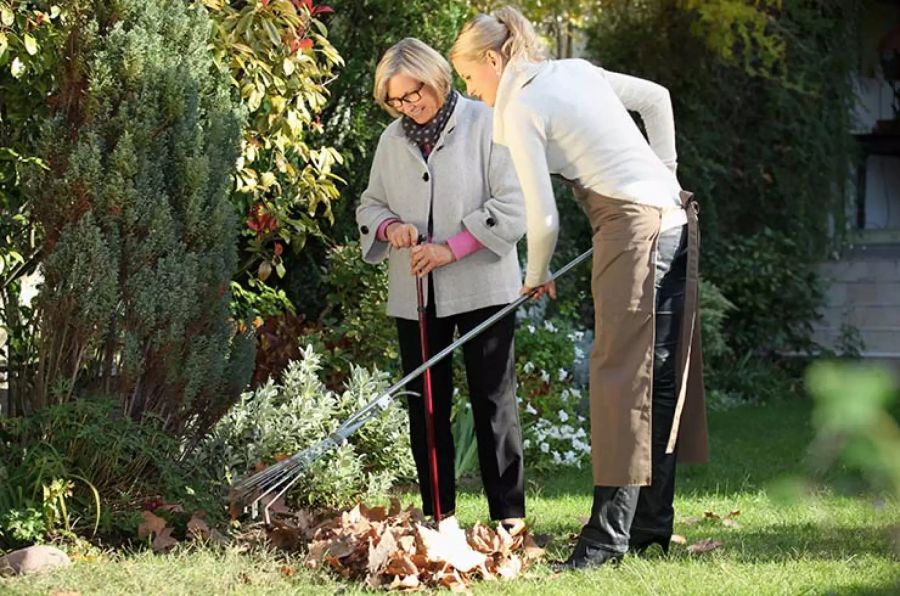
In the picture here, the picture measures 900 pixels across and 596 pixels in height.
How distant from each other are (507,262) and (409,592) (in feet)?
4.01

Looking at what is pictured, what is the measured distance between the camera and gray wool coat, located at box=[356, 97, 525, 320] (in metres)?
4.33

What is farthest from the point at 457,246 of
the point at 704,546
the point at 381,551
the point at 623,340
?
the point at 704,546

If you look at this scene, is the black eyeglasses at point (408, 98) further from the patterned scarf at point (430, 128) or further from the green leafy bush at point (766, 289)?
the green leafy bush at point (766, 289)

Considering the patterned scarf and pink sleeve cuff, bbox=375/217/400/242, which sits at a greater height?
the patterned scarf

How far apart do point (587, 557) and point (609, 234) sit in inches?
37.7

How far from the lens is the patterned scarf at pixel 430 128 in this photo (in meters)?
4.38

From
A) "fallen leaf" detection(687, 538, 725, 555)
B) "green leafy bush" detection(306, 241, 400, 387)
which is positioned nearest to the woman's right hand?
"fallen leaf" detection(687, 538, 725, 555)

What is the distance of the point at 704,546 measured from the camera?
427 cm

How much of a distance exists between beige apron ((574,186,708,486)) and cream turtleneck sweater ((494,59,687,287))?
7cm

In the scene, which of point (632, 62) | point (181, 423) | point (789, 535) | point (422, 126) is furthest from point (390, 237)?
point (632, 62)

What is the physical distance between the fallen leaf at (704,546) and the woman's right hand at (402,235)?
1330 millimetres

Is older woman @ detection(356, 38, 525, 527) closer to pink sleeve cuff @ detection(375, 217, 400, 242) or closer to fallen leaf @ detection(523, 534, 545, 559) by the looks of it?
pink sleeve cuff @ detection(375, 217, 400, 242)

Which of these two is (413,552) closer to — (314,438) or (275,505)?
(275,505)

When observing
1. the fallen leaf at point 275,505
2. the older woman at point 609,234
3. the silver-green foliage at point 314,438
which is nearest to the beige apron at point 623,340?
the older woman at point 609,234
